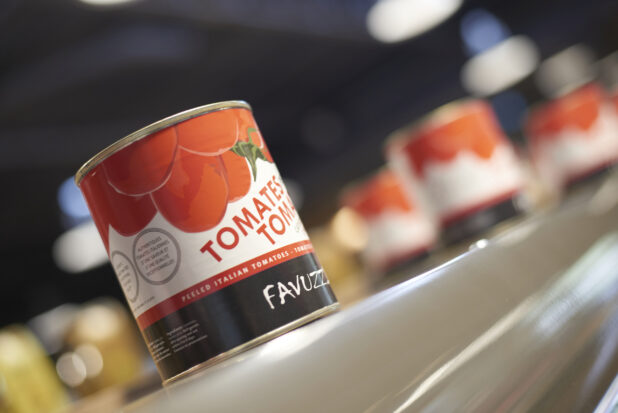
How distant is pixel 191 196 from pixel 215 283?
0.06 meters

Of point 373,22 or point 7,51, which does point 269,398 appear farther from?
point 373,22

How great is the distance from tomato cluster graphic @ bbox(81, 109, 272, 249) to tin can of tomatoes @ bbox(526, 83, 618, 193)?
99 centimetres

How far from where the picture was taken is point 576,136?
1.25m

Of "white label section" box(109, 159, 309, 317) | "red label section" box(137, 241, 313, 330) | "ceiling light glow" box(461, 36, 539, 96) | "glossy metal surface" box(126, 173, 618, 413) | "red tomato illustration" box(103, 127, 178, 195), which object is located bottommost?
"glossy metal surface" box(126, 173, 618, 413)

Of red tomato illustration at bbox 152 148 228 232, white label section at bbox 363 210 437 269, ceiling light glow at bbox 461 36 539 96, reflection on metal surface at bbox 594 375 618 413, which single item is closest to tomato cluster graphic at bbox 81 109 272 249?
red tomato illustration at bbox 152 148 228 232

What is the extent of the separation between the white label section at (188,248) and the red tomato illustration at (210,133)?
1.3 inches

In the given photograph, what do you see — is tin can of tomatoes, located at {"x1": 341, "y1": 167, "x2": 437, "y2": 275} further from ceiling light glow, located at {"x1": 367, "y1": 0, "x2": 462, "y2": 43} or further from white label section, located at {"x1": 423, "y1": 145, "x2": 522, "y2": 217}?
ceiling light glow, located at {"x1": 367, "y1": 0, "x2": 462, "y2": 43}

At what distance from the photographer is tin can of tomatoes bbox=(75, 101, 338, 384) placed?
0.38 meters

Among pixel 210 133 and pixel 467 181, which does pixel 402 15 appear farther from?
pixel 210 133

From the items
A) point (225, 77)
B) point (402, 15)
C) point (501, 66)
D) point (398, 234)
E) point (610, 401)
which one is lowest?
point (610, 401)

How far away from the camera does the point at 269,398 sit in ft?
0.70

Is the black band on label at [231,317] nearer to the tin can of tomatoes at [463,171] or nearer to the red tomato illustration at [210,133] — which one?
the red tomato illustration at [210,133]

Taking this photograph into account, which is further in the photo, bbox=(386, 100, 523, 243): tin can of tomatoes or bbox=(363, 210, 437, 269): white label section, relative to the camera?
bbox=(363, 210, 437, 269): white label section

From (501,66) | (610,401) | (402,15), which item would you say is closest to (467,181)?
(610,401)
